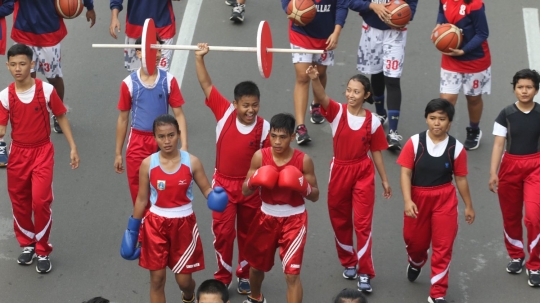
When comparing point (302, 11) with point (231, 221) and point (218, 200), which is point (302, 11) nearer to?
point (231, 221)

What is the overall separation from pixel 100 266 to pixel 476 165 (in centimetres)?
439

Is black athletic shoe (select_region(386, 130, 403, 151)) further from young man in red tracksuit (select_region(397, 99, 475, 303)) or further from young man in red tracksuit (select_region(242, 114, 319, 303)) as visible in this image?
young man in red tracksuit (select_region(242, 114, 319, 303))

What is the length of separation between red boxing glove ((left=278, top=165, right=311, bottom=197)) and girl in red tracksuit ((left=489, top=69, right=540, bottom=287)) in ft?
6.47

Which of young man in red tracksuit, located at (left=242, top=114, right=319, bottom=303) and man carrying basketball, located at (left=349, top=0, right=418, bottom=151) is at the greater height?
man carrying basketball, located at (left=349, top=0, right=418, bottom=151)

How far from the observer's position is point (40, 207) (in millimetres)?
8938

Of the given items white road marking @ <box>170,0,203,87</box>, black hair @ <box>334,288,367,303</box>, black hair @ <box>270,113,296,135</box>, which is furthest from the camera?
white road marking @ <box>170,0,203,87</box>

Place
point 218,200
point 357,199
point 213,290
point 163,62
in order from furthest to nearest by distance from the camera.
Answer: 1. point 163,62
2. point 357,199
3. point 218,200
4. point 213,290

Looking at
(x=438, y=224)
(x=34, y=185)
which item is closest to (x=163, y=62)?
(x=34, y=185)

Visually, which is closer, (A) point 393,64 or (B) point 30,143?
(B) point 30,143

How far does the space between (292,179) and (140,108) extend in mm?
2062

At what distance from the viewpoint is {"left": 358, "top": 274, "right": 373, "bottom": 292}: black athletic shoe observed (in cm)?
882

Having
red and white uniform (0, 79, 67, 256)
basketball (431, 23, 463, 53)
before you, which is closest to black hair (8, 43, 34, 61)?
red and white uniform (0, 79, 67, 256)

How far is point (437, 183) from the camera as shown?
8492mm

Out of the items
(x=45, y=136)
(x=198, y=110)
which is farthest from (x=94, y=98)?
(x=45, y=136)
